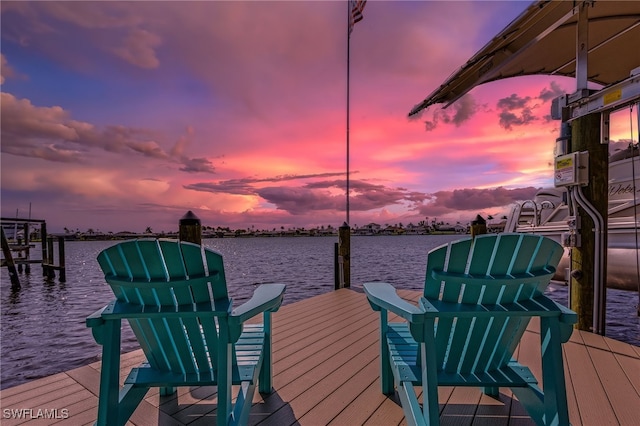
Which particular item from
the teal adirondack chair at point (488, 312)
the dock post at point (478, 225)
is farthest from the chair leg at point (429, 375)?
the dock post at point (478, 225)

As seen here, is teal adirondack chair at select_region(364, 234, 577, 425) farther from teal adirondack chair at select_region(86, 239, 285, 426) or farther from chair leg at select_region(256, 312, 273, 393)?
chair leg at select_region(256, 312, 273, 393)

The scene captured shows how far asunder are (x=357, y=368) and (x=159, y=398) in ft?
4.73

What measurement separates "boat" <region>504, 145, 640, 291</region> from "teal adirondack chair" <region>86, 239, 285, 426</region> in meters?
3.85

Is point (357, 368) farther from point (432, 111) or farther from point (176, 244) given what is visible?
point (432, 111)

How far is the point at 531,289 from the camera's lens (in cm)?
159

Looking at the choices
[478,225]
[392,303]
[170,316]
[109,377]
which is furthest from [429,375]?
[478,225]

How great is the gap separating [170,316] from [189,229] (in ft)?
8.01

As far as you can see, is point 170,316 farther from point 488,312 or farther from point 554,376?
point 554,376

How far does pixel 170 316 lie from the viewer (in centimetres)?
155

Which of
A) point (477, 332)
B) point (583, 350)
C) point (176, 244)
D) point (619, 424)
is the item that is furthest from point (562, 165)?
point (176, 244)

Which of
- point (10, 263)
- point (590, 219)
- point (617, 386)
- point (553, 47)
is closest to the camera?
point (617, 386)

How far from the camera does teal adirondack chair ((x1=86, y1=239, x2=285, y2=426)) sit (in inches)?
60.8

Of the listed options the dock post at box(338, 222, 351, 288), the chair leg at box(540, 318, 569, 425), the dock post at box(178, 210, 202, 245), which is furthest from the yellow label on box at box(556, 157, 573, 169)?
the dock post at box(178, 210, 202, 245)

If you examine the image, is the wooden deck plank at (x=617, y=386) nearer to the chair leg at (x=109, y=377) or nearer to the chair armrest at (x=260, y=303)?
the chair armrest at (x=260, y=303)
